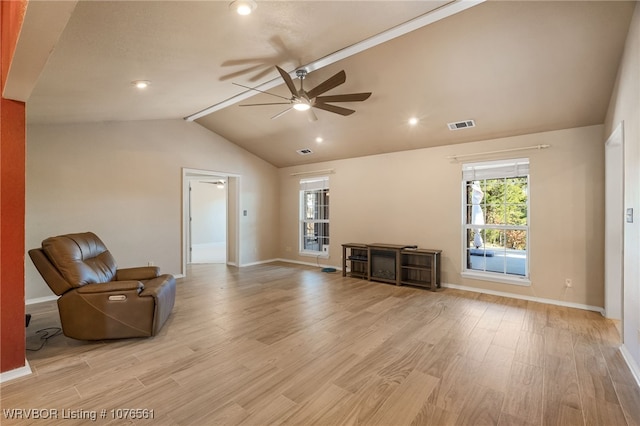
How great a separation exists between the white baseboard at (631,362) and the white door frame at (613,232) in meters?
0.99

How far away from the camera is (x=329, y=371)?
2.38 m

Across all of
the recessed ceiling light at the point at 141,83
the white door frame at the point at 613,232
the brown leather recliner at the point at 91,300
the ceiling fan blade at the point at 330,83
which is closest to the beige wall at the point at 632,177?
the white door frame at the point at 613,232

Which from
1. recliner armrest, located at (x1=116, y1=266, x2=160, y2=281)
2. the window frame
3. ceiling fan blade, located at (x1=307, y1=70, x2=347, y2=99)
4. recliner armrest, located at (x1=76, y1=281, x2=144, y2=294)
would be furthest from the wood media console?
recliner armrest, located at (x1=76, y1=281, x2=144, y2=294)

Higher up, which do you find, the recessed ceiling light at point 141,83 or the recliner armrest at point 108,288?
the recessed ceiling light at point 141,83

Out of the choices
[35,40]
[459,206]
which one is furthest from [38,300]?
[459,206]

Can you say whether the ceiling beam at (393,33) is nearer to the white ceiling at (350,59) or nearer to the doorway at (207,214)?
the white ceiling at (350,59)

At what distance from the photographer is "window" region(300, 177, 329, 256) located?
7.07 m

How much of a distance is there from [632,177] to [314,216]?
5630 mm

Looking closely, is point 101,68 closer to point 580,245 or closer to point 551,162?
point 551,162

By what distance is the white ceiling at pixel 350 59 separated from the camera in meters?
2.17

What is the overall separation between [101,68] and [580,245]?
6053 mm

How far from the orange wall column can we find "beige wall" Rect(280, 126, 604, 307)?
5138 mm

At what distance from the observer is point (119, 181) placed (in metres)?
5.00

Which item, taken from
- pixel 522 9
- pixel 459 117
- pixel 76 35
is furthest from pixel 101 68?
pixel 459 117
